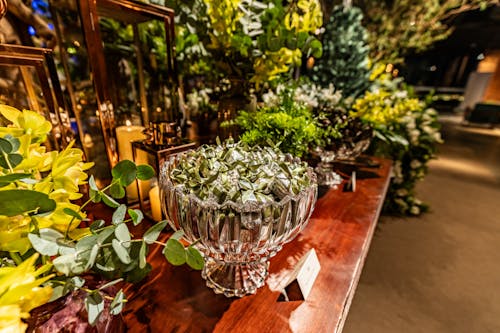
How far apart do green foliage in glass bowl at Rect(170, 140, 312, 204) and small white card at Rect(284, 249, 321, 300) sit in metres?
0.17

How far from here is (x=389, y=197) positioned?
209 cm

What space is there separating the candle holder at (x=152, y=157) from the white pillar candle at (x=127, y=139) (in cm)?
7

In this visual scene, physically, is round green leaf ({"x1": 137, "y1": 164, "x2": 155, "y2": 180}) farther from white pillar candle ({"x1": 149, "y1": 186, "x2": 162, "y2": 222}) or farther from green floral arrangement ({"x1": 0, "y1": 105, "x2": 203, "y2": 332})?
white pillar candle ({"x1": 149, "y1": 186, "x2": 162, "y2": 222})

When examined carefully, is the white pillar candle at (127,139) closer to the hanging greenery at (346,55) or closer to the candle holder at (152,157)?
the candle holder at (152,157)

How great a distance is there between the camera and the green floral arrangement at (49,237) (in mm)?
230

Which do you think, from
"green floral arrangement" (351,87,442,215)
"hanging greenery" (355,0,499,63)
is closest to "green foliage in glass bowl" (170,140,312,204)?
"green floral arrangement" (351,87,442,215)

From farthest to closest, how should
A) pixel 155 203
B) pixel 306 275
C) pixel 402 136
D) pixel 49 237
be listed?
pixel 402 136 < pixel 155 203 < pixel 306 275 < pixel 49 237

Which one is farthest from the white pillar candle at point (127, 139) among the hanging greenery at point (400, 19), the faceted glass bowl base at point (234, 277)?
the hanging greenery at point (400, 19)

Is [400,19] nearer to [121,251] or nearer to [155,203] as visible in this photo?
[155,203]

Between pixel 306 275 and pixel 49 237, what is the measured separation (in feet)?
1.44

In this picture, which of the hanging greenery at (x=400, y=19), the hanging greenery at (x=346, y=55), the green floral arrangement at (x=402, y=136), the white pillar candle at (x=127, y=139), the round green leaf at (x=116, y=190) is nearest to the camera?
the round green leaf at (x=116, y=190)

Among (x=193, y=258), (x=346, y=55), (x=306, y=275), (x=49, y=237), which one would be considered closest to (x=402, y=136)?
(x=346, y=55)

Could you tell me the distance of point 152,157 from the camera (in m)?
0.61

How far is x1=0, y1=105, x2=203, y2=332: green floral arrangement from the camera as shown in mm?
230
